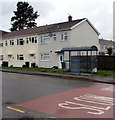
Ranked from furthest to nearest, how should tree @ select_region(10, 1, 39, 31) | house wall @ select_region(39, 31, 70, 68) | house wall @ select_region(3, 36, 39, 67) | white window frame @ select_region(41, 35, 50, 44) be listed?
tree @ select_region(10, 1, 39, 31), house wall @ select_region(3, 36, 39, 67), white window frame @ select_region(41, 35, 50, 44), house wall @ select_region(39, 31, 70, 68)

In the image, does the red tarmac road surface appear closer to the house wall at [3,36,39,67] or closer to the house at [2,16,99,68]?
the house at [2,16,99,68]

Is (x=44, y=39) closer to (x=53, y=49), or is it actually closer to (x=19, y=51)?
(x=53, y=49)

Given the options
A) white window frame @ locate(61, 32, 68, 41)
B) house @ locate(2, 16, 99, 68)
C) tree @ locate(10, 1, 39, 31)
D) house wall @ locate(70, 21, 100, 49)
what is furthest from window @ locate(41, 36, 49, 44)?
tree @ locate(10, 1, 39, 31)

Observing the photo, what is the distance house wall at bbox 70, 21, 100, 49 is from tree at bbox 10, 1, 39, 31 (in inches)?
1507

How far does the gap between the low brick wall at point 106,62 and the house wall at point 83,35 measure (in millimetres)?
4174

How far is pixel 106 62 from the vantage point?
21.9 meters

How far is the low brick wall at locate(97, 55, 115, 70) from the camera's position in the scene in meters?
21.2

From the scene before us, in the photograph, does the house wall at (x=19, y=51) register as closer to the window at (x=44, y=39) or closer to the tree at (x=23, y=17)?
the window at (x=44, y=39)

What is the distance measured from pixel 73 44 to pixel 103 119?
19.0 metres

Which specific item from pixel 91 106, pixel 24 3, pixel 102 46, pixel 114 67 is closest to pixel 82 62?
pixel 114 67

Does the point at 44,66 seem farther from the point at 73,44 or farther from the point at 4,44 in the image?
the point at 4,44

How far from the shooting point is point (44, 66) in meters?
26.8

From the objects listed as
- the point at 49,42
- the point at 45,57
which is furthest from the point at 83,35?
the point at 45,57

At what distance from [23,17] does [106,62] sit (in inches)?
1817
